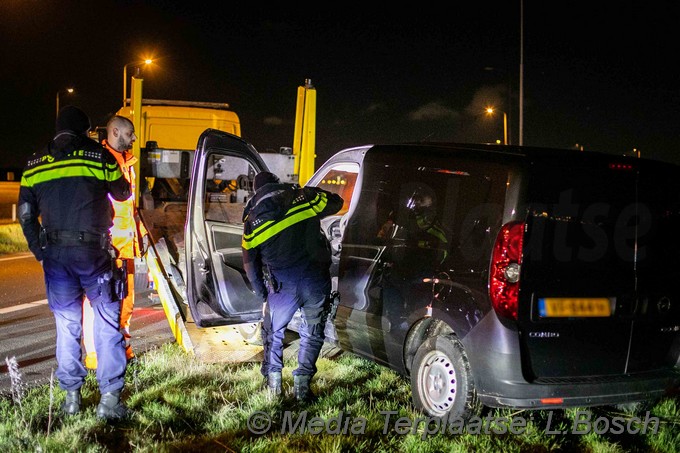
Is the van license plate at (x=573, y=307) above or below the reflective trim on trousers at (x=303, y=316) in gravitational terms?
above

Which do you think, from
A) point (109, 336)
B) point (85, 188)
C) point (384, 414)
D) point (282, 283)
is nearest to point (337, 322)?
point (282, 283)

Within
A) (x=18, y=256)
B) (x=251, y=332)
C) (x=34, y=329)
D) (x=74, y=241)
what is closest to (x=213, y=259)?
(x=251, y=332)

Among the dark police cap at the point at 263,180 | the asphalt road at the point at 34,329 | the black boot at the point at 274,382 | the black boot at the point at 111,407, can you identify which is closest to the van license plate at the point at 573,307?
the black boot at the point at 274,382

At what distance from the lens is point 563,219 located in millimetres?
3898

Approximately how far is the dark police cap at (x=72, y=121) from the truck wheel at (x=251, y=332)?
7.92ft

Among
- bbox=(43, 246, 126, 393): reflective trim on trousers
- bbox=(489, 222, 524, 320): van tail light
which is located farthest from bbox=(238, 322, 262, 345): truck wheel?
bbox=(489, 222, 524, 320): van tail light

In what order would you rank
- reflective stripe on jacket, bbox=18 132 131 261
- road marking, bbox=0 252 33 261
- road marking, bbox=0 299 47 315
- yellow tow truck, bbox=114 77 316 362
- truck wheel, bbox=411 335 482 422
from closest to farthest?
truck wheel, bbox=411 335 482 422 < reflective stripe on jacket, bbox=18 132 131 261 < yellow tow truck, bbox=114 77 316 362 < road marking, bbox=0 299 47 315 < road marking, bbox=0 252 33 261

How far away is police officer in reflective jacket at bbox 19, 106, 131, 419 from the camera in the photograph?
4.21m

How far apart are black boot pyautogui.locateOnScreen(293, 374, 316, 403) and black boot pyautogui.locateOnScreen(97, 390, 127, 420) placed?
115cm

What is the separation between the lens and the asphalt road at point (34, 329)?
5.63 metres

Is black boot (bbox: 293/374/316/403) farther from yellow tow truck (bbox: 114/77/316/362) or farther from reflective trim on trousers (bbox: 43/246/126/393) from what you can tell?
reflective trim on trousers (bbox: 43/246/126/393)

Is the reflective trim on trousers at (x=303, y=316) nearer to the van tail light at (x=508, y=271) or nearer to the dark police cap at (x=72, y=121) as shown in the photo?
the van tail light at (x=508, y=271)

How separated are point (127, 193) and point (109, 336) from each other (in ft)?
3.11

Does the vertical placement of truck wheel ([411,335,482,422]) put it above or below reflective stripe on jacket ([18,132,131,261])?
below
